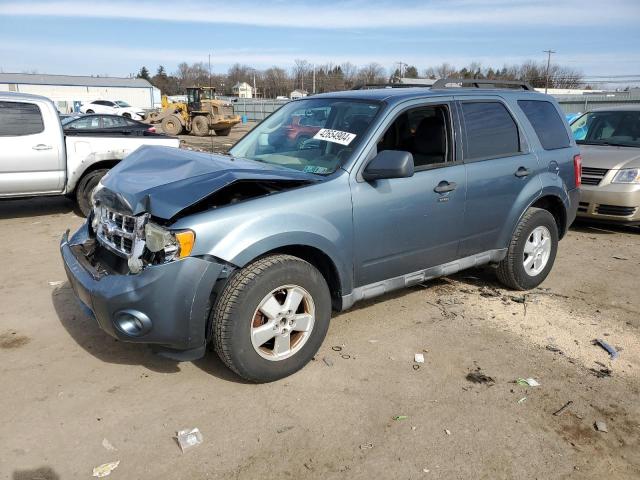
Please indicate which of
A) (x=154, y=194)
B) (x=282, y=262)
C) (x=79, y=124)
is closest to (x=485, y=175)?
(x=282, y=262)

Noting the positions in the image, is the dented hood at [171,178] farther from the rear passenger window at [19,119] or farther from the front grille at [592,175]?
the front grille at [592,175]

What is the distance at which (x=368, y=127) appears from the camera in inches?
147

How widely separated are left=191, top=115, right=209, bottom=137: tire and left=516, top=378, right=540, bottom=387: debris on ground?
27.0 metres

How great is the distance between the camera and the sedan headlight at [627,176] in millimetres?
7219

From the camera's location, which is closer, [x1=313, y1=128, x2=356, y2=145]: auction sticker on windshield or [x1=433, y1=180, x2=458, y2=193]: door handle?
[x1=313, y1=128, x2=356, y2=145]: auction sticker on windshield

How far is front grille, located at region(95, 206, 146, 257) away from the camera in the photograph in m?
3.05

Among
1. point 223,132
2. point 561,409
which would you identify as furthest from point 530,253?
point 223,132

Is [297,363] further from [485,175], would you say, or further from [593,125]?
[593,125]

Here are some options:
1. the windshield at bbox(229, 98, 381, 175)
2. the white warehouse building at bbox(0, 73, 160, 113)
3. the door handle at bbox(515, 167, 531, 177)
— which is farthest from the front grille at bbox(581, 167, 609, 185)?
the white warehouse building at bbox(0, 73, 160, 113)

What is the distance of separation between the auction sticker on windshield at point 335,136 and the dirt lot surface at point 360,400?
151cm

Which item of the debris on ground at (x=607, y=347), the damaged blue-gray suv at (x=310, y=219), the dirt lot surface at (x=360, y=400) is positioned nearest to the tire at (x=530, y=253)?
the damaged blue-gray suv at (x=310, y=219)

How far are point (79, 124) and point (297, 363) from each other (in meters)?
13.1

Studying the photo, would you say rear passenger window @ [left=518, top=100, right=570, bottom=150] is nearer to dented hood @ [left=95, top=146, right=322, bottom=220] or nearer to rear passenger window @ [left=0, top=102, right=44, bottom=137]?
dented hood @ [left=95, top=146, right=322, bottom=220]

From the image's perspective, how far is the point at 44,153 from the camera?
7340 mm
